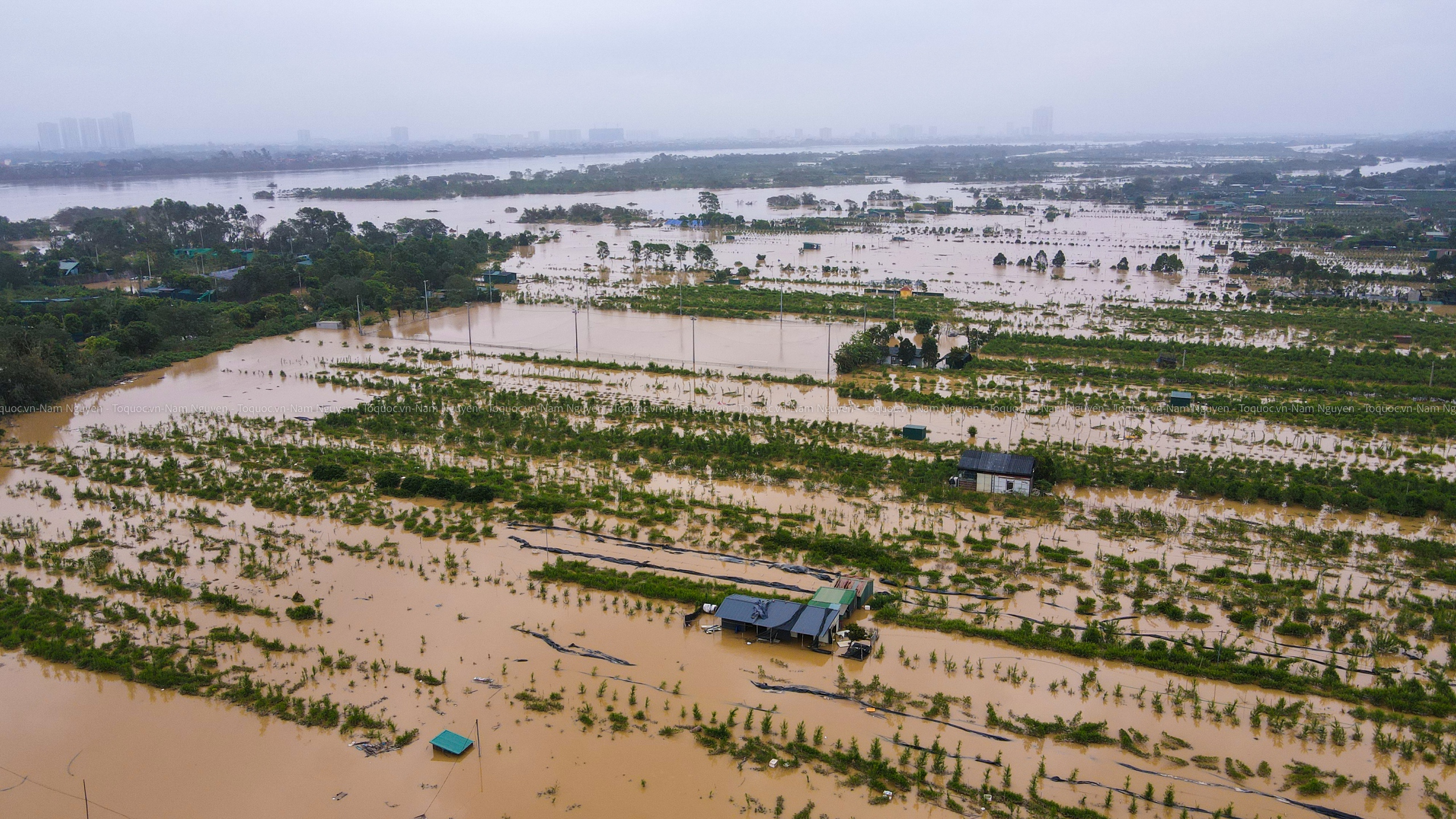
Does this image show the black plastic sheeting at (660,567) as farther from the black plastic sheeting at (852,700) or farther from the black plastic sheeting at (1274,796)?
the black plastic sheeting at (1274,796)

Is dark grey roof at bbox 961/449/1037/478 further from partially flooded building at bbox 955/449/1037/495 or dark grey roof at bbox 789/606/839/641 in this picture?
dark grey roof at bbox 789/606/839/641

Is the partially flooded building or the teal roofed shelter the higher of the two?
the partially flooded building

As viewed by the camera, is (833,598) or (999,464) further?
(999,464)

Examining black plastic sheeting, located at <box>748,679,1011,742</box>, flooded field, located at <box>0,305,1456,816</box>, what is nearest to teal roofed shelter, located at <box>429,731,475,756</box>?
flooded field, located at <box>0,305,1456,816</box>

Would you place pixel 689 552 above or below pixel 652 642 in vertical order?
above

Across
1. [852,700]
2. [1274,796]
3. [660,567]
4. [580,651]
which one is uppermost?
[660,567]

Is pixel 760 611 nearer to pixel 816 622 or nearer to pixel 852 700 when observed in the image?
pixel 816 622

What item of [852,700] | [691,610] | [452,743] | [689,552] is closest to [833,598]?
[852,700]

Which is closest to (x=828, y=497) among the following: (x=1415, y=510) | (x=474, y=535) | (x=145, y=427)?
(x=474, y=535)
